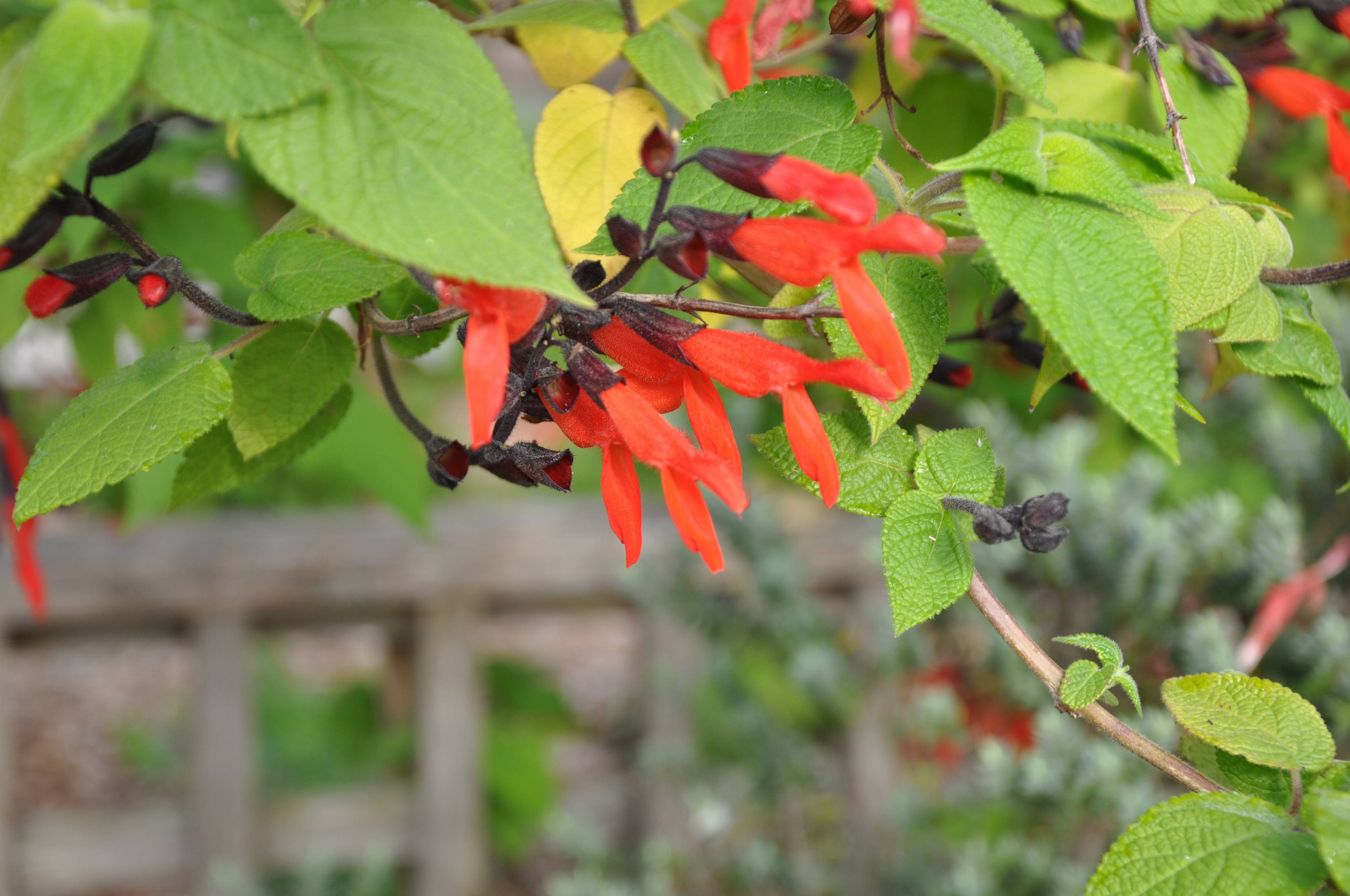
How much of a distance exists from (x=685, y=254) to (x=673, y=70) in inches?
6.0

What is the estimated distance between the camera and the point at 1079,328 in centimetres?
25

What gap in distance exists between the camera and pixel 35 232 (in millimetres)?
315

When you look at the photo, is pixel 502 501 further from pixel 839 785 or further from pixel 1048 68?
pixel 1048 68

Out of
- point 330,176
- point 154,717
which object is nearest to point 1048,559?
point 330,176

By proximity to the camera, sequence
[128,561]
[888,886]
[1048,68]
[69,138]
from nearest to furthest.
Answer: [69,138] → [1048,68] → [888,886] → [128,561]

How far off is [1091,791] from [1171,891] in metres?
0.68

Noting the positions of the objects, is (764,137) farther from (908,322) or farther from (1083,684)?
(1083,684)

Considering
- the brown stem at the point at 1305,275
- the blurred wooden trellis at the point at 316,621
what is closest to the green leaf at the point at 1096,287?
the brown stem at the point at 1305,275

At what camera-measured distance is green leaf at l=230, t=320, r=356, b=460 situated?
1.20 feet

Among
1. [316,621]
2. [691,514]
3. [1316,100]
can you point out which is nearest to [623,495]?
[691,514]

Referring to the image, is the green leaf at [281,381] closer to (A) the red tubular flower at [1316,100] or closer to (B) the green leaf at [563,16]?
(B) the green leaf at [563,16]

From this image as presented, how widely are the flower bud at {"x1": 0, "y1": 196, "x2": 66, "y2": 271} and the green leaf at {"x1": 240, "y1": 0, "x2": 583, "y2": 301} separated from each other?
11 cm

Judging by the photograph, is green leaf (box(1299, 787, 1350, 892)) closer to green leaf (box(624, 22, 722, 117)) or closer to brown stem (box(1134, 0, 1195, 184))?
brown stem (box(1134, 0, 1195, 184))

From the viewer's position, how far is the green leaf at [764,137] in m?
0.31
